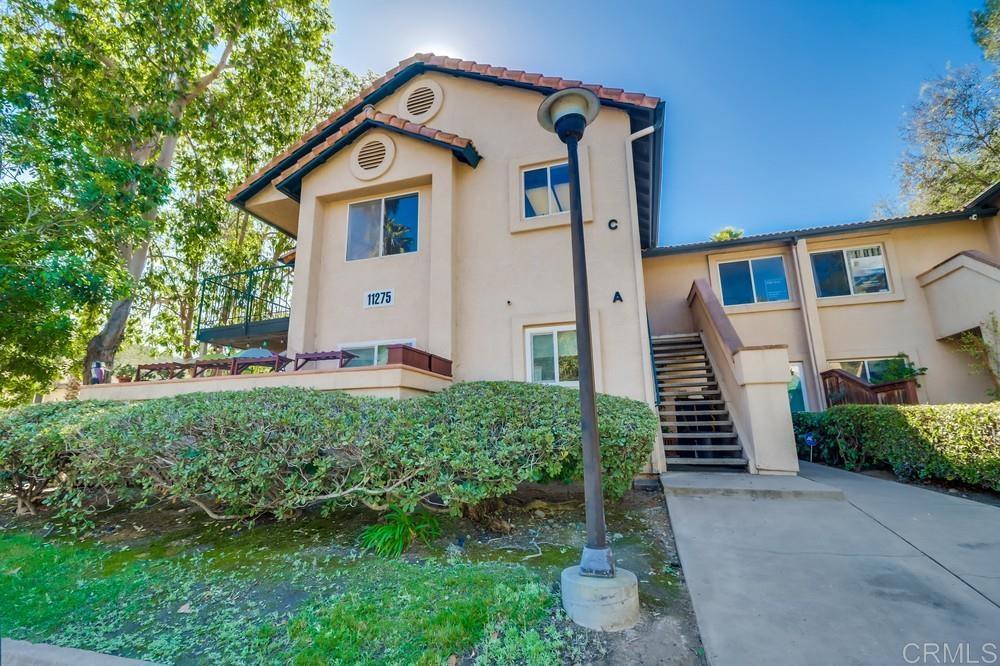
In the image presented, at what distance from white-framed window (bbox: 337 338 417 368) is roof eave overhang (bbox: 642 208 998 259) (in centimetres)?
772

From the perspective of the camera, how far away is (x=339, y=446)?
13.8ft

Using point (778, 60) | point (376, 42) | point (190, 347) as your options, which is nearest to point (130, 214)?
point (376, 42)

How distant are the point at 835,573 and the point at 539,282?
5.55 m

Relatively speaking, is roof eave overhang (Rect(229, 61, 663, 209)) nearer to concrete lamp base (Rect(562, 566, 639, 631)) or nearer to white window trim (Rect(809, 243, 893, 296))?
white window trim (Rect(809, 243, 893, 296))

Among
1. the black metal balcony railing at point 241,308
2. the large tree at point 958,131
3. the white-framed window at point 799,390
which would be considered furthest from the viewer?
the large tree at point 958,131

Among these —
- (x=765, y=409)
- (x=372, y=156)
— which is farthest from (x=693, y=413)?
(x=372, y=156)

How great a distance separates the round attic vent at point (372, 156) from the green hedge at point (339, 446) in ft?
18.4

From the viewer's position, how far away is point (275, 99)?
51.3ft

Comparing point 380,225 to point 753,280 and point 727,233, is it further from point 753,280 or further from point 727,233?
point 727,233

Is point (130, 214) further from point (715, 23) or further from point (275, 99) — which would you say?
point (715, 23)

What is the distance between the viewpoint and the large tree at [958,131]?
1661cm

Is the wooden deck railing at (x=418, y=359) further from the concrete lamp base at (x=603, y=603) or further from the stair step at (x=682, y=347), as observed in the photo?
the stair step at (x=682, y=347)

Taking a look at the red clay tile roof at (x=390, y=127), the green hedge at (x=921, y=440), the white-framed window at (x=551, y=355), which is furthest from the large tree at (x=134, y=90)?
the green hedge at (x=921, y=440)

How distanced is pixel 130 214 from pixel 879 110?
23.7 m
